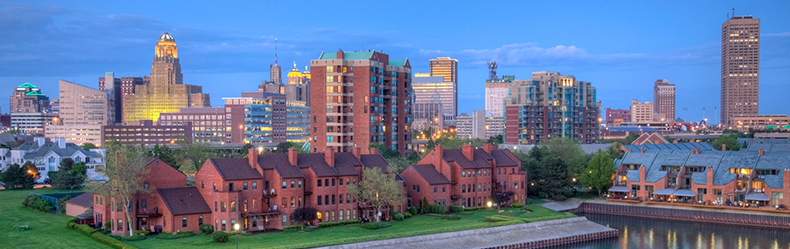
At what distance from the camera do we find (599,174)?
108 m

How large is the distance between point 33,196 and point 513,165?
196ft

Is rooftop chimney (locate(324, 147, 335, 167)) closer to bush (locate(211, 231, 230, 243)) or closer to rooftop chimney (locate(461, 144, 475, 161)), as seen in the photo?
bush (locate(211, 231, 230, 243))

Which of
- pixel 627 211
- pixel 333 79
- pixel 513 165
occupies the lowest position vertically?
pixel 627 211

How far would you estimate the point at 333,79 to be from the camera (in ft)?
423

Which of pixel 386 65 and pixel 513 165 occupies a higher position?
pixel 386 65

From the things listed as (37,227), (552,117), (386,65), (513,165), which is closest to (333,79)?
(386,65)

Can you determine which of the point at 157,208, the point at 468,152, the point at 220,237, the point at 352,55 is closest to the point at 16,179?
the point at 157,208

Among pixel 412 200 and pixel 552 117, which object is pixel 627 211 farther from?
pixel 552 117

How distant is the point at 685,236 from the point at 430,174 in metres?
30.1

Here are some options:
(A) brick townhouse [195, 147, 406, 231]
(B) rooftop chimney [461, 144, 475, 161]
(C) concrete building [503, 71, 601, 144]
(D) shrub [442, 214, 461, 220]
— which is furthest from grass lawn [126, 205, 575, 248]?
(C) concrete building [503, 71, 601, 144]

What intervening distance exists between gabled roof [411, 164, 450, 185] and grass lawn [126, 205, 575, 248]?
195 inches

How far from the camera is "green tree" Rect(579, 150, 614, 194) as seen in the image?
107 metres

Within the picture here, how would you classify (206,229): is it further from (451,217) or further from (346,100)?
(346,100)

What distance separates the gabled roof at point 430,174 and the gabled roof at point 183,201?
27448mm
